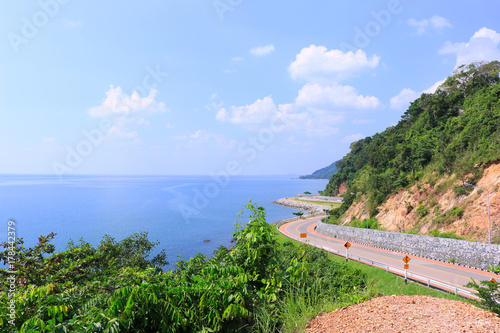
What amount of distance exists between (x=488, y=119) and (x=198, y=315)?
39.6 metres

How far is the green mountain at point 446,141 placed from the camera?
3043 cm

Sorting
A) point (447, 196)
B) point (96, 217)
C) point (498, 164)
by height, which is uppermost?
point (498, 164)

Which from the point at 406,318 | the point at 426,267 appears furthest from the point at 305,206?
the point at 406,318

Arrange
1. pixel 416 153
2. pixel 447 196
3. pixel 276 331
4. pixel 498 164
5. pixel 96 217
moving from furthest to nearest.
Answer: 1. pixel 96 217
2. pixel 416 153
3. pixel 447 196
4. pixel 498 164
5. pixel 276 331

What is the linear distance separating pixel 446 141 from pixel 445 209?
40.5 ft

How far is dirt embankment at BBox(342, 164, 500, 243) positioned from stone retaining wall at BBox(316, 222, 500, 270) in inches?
95.8

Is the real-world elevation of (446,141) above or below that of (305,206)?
above

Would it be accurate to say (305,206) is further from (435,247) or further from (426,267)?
(426,267)

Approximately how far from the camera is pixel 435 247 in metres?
24.5

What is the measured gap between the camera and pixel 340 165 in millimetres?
100312

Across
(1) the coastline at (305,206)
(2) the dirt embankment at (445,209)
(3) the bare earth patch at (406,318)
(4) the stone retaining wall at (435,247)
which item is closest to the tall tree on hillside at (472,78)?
(2) the dirt embankment at (445,209)

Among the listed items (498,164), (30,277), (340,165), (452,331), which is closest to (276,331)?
(452,331)

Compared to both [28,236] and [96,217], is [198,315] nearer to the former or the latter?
[28,236]

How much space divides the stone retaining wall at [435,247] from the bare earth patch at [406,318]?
15677 millimetres
